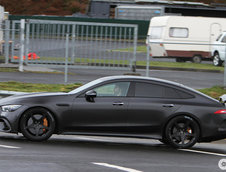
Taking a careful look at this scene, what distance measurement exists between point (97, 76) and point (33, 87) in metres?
3.96

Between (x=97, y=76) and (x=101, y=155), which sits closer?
(x=101, y=155)

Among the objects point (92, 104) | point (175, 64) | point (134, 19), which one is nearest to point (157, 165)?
point (92, 104)

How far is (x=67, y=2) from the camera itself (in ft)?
261

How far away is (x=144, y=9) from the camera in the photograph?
47.6m

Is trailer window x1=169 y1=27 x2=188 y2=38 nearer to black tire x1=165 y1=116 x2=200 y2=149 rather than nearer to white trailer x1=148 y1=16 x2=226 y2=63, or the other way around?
white trailer x1=148 y1=16 x2=226 y2=63

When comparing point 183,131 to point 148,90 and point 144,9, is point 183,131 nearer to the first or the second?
point 148,90

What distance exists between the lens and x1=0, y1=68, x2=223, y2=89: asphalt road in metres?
19.7

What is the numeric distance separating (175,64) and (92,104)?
15.4m

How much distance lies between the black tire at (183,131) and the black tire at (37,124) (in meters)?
2.15

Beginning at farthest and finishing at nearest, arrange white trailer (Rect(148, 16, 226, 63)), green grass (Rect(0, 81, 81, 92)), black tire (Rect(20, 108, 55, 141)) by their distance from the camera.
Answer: white trailer (Rect(148, 16, 226, 63)), green grass (Rect(0, 81, 81, 92)), black tire (Rect(20, 108, 55, 141))

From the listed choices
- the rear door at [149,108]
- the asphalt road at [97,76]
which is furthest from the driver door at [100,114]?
the asphalt road at [97,76]

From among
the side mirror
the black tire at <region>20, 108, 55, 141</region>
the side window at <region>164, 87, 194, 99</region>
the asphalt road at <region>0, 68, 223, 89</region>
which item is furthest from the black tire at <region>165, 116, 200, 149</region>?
the asphalt road at <region>0, 68, 223, 89</region>

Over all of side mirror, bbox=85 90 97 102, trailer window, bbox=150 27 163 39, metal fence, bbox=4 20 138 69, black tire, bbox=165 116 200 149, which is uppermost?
trailer window, bbox=150 27 163 39

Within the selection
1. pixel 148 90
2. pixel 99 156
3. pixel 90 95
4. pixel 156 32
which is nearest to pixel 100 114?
pixel 90 95
